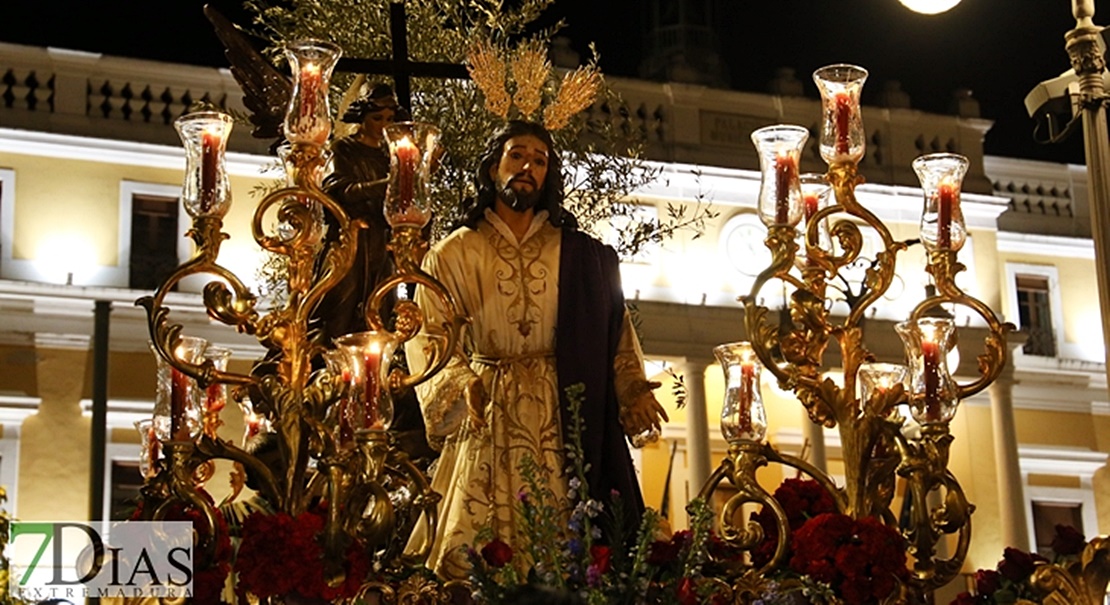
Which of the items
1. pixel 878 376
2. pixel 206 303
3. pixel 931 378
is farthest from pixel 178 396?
pixel 931 378

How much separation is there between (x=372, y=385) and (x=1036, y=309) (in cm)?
2738

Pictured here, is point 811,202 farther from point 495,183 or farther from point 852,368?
point 495,183

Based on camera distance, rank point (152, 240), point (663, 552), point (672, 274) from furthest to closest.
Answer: point (672, 274) < point (152, 240) < point (663, 552)

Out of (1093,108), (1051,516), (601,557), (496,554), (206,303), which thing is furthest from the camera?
(1051,516)

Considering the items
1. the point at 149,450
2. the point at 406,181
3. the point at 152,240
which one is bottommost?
the point at 149,450

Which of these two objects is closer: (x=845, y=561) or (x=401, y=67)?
Answer: (x=845, y=561)

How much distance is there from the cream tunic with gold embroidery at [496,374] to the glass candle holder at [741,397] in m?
0.35

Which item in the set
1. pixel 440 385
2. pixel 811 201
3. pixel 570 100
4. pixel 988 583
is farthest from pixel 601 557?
pixel 811 201

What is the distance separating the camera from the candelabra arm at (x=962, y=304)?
278 inches

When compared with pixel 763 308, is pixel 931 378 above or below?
below

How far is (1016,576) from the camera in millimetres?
6684

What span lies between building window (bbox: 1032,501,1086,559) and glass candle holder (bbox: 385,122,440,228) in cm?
2529

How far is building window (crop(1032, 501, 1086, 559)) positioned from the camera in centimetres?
3061

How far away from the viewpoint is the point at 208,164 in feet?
22.0
